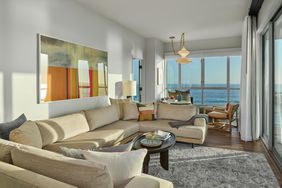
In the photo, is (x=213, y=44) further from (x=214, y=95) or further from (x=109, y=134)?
(x=109, y=134)

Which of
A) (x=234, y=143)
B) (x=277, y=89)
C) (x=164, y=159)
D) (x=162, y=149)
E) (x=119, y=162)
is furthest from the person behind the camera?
(x=234, y=143)

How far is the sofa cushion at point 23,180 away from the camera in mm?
1021

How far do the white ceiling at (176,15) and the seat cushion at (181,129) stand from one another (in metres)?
2.38

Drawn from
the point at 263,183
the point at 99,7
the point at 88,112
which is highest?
the point at 99,7

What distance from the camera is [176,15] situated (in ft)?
14.5

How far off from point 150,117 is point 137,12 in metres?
2.31

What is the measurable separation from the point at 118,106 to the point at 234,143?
259cm

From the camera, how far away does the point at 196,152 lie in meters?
3.52

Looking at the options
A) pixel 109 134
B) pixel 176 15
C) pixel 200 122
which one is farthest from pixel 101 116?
pixel 176 15

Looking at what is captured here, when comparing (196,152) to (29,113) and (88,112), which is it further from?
(29,113)

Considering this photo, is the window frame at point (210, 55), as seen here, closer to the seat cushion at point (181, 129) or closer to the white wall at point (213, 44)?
the white wall at point (213, 44)

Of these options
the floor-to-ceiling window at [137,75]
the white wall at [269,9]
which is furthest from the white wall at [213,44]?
the white wall at [269,9]

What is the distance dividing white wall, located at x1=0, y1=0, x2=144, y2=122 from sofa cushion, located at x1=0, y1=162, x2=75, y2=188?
1626mm

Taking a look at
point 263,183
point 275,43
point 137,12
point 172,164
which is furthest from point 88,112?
point 275,43
